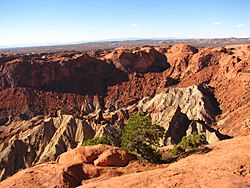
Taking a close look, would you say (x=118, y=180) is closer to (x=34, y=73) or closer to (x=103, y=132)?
(x=103, y=132)

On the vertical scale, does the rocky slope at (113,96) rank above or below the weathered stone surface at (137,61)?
below

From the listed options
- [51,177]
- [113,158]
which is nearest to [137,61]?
[113,158]

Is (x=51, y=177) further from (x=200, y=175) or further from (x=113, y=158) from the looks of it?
(x=200, y=175)

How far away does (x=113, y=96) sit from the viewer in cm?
10056

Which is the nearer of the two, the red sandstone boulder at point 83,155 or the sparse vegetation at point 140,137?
the red sandstone boulder at point 83,155

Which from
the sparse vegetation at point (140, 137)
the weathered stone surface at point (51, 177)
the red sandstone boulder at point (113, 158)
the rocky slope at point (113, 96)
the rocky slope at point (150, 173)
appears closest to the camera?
the rocky slope at point (150, 173)

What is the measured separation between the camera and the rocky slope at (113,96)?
65.8 meters

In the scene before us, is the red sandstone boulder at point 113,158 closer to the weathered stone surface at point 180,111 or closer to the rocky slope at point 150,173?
the rocky slope at point 150,173

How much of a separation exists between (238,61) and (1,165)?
216 feet

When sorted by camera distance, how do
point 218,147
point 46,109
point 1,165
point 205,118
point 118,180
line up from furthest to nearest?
1. point 46,109
2. point 205,118
3. point 1,165
4. point 218,147
5. point 118,180

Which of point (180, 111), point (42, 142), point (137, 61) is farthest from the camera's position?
point (137, 61)

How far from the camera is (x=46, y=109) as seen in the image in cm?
9381

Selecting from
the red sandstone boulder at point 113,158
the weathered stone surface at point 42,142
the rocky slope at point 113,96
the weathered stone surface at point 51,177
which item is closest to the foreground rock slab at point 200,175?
the weathered stone surface at point 51,177

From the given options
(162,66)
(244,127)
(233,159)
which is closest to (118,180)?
(233,159)
